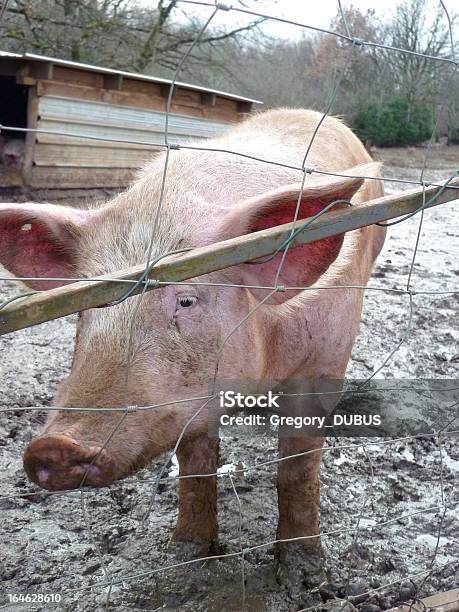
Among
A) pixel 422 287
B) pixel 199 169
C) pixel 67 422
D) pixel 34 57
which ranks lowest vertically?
pixel 422 287

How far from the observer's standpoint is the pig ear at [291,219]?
201 cm

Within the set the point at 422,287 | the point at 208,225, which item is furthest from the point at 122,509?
the point at 422,287

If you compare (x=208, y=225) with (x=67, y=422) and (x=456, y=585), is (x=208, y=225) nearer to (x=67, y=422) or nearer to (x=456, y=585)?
(x=67, y=422)

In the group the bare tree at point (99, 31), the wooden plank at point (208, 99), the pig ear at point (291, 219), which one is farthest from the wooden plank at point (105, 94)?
the pig ear at point (291, 219)

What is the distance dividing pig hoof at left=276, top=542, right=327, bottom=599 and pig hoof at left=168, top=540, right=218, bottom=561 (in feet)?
0.98

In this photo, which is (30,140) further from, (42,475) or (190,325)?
(42,475)

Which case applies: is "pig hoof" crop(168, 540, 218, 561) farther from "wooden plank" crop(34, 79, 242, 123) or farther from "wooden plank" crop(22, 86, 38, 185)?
"wooden plank" crop(34, 79, 242, 123)

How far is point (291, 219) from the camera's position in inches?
89.0

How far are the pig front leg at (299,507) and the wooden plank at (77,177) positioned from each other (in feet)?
28.1

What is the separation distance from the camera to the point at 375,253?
181 inches

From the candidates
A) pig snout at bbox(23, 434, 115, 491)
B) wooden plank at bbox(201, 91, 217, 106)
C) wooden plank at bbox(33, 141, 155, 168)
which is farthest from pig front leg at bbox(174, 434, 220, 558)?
wooden plank at bbox(201, 91, 217, 106)

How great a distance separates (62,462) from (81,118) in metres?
10.2

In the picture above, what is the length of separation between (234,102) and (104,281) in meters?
13.0

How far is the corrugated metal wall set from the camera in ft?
35.7
